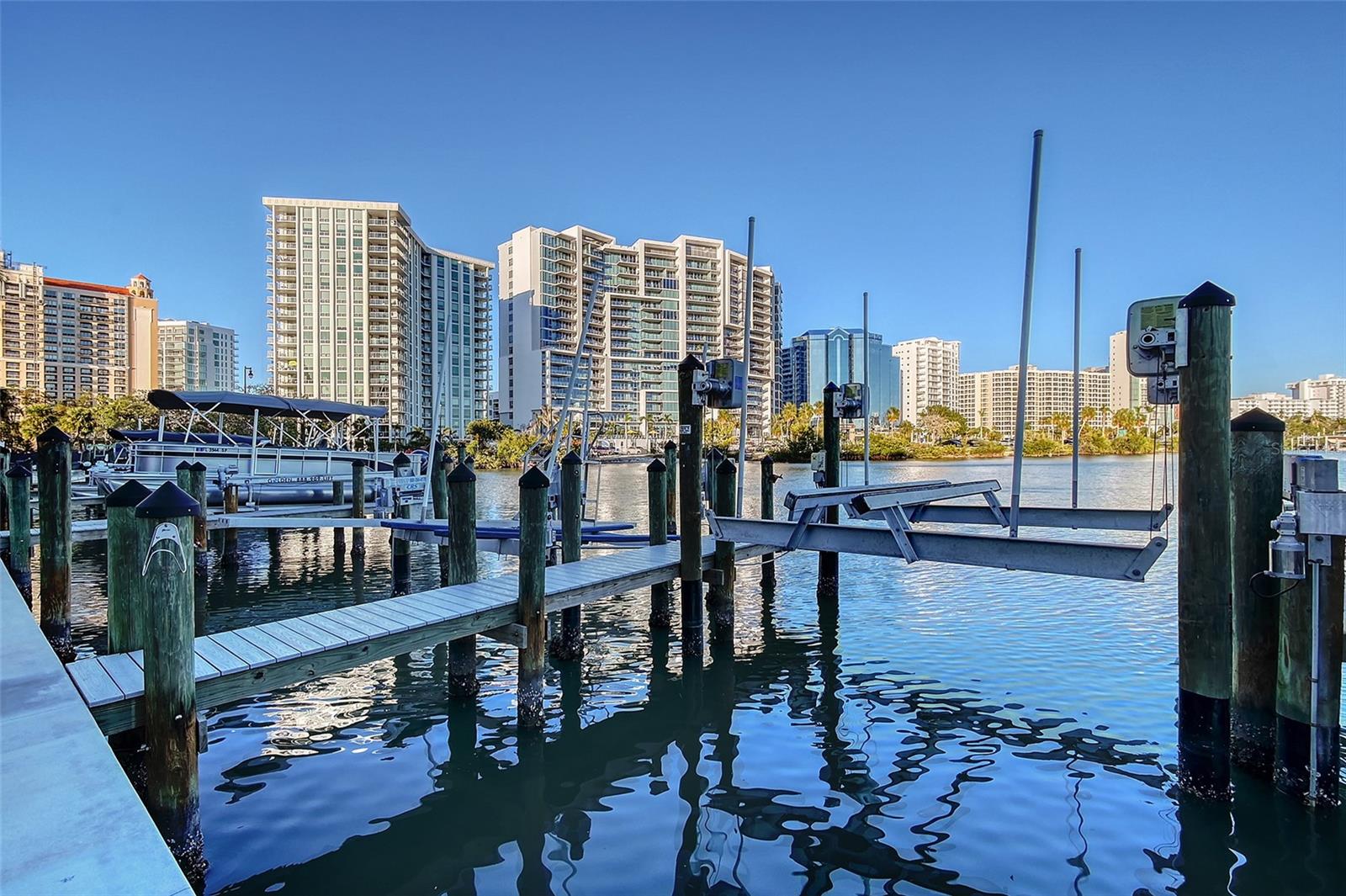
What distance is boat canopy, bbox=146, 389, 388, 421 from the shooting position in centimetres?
2347

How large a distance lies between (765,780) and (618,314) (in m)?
122

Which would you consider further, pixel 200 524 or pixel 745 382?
pixel 200 524

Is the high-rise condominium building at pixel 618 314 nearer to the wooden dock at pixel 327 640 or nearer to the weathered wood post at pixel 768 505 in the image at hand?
→ the weathered wood post at pixel 768 505

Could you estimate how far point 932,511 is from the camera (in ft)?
36.0

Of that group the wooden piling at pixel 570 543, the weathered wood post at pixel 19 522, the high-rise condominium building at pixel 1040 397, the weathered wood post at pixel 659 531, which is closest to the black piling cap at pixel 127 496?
the wooden piling at pixel 570 543

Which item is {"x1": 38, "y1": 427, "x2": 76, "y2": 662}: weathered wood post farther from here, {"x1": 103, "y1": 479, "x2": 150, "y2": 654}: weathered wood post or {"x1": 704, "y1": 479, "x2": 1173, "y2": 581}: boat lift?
{"x1": 704, "y1": 479, "x2": 1173, "y2": 581}: boat lift

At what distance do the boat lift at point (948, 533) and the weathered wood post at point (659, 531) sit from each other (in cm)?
219

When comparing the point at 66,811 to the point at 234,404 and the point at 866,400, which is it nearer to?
the point at 866,400

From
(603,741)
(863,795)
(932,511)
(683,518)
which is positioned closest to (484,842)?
(603,741)

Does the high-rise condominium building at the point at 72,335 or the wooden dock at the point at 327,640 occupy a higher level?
the high-rise condominium building at the point at 72,335

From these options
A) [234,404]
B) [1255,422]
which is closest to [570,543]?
[1255,422]

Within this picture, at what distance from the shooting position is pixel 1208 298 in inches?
216

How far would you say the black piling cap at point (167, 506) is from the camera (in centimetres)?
476

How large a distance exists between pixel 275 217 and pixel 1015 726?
110 meters
